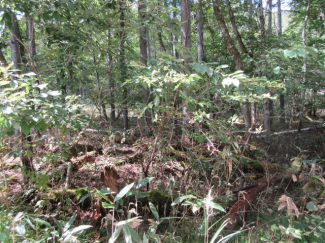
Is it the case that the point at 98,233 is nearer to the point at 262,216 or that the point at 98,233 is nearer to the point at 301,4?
the point at 262,216

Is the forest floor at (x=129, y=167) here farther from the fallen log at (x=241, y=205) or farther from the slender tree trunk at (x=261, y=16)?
the slender tree trunk at (x=261, y=16)

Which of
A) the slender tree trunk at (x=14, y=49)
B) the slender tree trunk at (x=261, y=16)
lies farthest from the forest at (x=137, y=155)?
the slender tree trunk at (x=261, y=16)

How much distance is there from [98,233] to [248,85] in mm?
2378

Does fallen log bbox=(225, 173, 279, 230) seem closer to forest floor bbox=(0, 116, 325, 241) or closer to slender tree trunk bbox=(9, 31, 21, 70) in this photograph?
forest floor bbox=(0, 116, 325, 241)

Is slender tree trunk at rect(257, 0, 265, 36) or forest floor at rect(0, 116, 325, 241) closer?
forest floor at rect(0, 116, 325, 241)

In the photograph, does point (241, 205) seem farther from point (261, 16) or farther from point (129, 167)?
point (261, 16)

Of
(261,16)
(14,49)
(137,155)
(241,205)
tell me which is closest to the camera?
(241,205)

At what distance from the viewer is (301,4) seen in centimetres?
608

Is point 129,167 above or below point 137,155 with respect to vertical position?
below

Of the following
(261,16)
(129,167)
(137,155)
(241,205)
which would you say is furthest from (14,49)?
(261,16)

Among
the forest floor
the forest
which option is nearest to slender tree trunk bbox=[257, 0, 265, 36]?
the forest

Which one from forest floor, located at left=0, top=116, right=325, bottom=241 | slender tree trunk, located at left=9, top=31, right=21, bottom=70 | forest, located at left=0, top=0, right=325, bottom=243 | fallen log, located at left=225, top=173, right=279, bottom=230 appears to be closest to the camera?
forest, located at left=0, top=0, right=325, bottom=243

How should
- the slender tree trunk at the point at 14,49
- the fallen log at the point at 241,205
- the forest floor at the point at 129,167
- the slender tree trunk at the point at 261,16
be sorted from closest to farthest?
the fallen log at the point at 241,205
the forest floor at the point at 129,167
the slender tree trunk at the point at 14,49
the slender tree trunk at the point at 261,16

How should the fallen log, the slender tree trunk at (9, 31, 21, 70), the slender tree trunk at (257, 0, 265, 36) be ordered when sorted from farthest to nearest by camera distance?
the slender tree trunk at (257, 0, 265, 36), the slender tree trunk at (9, 31, 21, 70), the fallen log
